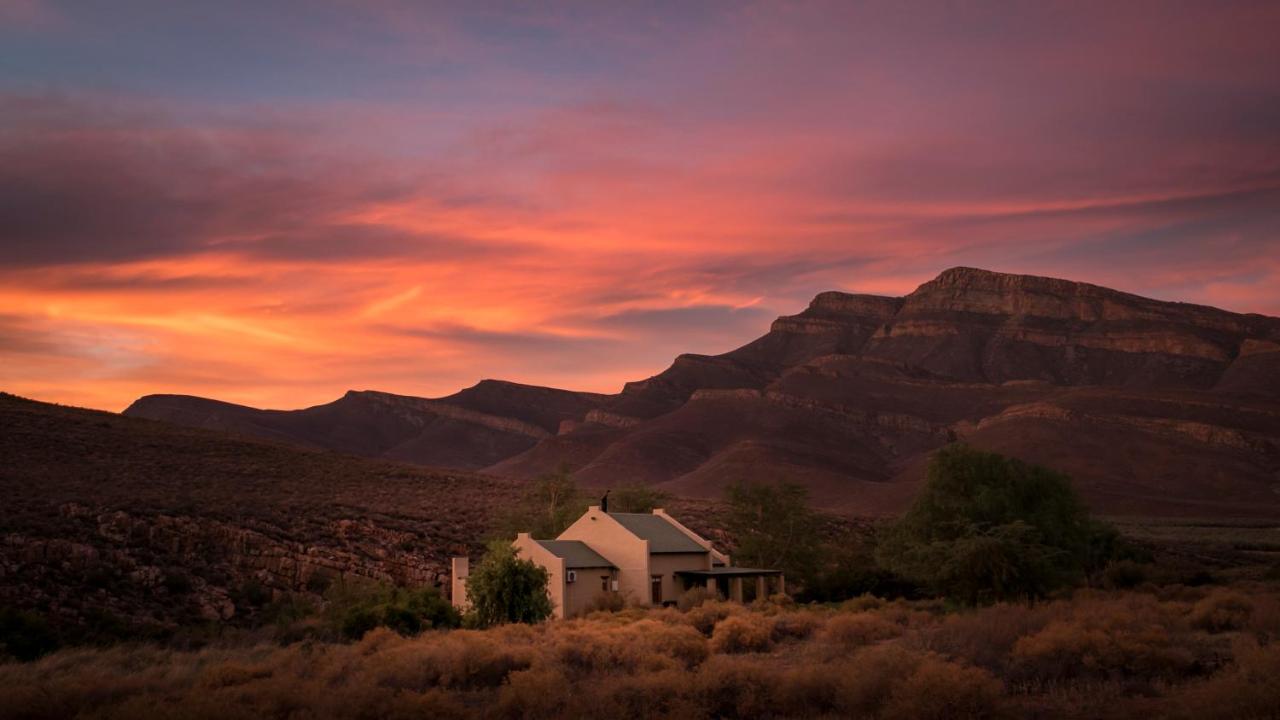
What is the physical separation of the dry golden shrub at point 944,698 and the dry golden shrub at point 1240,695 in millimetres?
2587

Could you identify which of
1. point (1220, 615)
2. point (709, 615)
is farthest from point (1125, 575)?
point (709, 615)

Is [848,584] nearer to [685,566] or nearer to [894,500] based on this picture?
[685,566]

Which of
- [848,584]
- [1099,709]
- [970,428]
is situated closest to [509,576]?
[848,584]

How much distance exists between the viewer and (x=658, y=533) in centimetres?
5062

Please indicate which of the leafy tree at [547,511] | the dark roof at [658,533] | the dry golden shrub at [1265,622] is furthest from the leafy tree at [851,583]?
the dry golden shrub at [1265,622]

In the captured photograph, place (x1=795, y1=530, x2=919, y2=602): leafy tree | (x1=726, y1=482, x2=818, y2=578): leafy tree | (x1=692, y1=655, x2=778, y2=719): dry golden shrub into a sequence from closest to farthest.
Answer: (x1=692, y1=655, x2=778, y2=719): dry golden shrub < (x1=795, y1=530, x2=919, y2=602): leafy tree < (x1=726, y1=482, x2=818, y2=578): leafy tree

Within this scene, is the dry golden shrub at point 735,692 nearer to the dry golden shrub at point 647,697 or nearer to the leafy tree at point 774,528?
the dry golden shrub at point 647,697

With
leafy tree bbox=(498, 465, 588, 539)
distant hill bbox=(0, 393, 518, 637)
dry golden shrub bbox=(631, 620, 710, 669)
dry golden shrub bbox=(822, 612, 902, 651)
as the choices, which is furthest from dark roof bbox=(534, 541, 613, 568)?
dry golden shrub bbox=(822, 612, 902, 651)

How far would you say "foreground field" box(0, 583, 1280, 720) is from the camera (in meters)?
17.0

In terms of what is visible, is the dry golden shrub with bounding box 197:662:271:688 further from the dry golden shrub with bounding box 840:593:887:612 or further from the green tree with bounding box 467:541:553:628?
the dry golden shrub with bounding box 840:593:887:612

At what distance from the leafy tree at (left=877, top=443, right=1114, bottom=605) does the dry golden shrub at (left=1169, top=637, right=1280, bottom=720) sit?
77.0 feet

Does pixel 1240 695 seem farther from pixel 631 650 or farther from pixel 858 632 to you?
pixel 858 632

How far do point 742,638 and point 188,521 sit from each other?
33.1 metres

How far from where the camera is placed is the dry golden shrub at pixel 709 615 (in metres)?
32.7
